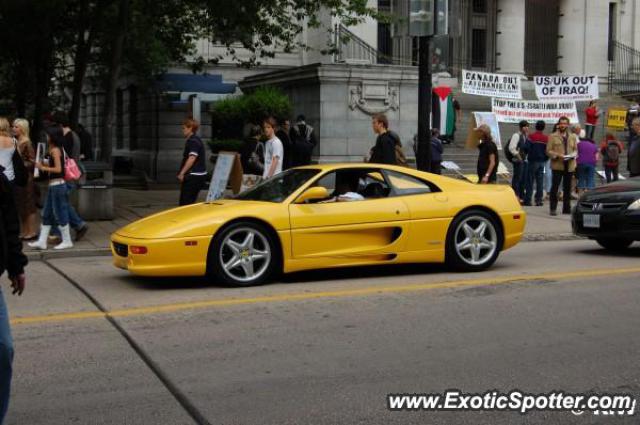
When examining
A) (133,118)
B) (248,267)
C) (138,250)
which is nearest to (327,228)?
(248,267)

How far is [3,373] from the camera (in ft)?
13.4

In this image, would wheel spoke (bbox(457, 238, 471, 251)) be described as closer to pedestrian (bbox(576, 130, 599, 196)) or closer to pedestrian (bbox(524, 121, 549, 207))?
pedestrian (bbox(524, 121, 549, 207))

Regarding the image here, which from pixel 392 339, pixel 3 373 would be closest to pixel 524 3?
pixel 392 339

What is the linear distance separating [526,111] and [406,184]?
42.5ft

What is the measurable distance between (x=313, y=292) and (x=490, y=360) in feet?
9.15

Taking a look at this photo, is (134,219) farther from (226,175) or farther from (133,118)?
(133,118)

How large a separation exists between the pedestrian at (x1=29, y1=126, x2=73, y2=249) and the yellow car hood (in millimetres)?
2972

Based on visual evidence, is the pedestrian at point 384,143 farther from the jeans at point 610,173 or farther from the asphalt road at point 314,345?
the jeans at point 610,173

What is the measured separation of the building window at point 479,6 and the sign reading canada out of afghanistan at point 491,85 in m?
19.2

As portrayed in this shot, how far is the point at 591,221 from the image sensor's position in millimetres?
11164

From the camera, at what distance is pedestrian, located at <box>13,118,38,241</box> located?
12266 mm

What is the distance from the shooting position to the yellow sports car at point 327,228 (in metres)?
8.43

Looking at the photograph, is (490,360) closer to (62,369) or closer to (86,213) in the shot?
(62,369)

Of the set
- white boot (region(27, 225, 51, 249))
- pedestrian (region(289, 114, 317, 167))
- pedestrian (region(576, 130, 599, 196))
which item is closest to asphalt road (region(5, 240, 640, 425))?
white boot (region(27, 225, 51, 249))
